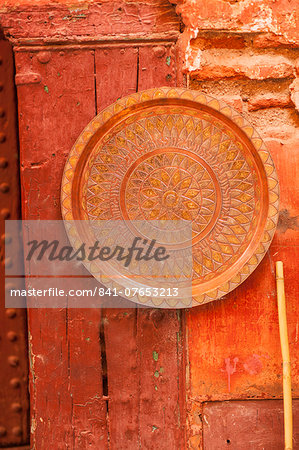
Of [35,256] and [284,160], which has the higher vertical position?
[284,160]

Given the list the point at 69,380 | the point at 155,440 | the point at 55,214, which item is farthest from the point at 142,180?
the point at 155,440

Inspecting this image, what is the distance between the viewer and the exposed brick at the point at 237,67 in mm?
1101

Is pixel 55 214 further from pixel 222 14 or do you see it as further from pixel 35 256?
pixel 222 14

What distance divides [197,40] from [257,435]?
4.04ft

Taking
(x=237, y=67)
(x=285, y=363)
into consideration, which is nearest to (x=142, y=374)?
(x=285, y=363)

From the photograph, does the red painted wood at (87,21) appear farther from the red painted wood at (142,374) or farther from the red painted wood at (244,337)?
the red painted wood at (142,374)

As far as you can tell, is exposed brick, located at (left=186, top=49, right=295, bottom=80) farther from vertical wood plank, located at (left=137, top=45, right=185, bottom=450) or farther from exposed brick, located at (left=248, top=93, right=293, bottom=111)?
vertical wood plank, located at (left=137, top=45, right=185, bottom=450)

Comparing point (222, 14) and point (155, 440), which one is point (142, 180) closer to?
point (222, 14)

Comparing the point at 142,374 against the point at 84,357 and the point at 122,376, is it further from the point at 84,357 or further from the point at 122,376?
the point at 84,357

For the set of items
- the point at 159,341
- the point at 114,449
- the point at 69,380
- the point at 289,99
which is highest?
the point at 289,99

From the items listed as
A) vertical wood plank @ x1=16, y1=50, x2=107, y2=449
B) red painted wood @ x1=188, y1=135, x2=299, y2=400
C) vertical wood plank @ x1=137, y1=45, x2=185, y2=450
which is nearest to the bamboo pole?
red painted wood @ x1=188, y1=135, x2=299, y2=400

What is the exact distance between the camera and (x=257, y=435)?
44.1 inches

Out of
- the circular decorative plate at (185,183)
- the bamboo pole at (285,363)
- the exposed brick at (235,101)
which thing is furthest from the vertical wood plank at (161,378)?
the exposed brick at (235,101)

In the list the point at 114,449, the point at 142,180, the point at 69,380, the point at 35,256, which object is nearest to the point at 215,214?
the point at 142,180
